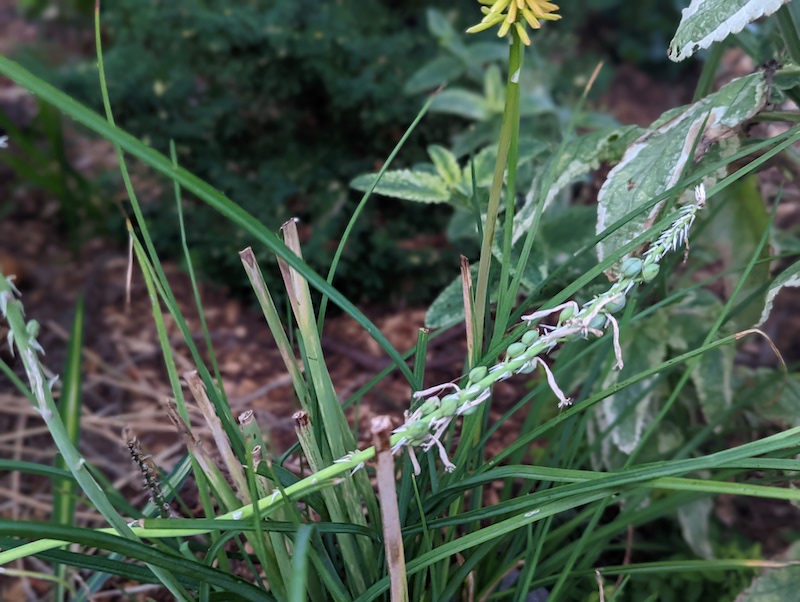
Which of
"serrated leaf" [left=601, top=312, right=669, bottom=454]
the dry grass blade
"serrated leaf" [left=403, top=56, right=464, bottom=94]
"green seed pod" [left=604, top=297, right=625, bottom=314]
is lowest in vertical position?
"serrated leaf" [left=601, top=312, right=669, bottom=454]

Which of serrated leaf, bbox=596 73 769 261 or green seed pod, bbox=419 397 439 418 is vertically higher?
serrated leaf, bbox=596 73 769 261

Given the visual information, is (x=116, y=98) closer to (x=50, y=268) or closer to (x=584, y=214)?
(x=50, y=268)

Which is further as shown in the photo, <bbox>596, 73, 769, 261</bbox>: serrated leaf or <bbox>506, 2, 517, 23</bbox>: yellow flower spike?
<bbox>596, 73, 769, 261</bbox>: serrated leaf

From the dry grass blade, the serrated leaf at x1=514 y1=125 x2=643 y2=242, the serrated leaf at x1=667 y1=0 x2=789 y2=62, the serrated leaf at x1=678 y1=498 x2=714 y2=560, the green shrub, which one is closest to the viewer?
the dry grass blade

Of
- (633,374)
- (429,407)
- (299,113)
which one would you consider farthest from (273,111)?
(429,407)

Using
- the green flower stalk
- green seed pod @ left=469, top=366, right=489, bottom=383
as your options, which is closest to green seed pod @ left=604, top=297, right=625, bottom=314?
the green flower stalk

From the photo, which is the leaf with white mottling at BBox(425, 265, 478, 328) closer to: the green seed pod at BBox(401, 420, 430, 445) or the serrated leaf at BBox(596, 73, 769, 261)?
the serrated leaf at BBox(596, 73, 769, 261)

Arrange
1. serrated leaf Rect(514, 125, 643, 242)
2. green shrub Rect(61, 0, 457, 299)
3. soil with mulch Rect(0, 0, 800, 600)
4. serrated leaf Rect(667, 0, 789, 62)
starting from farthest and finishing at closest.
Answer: green shrub Rect(61, 0, 457, 299) → soil with mulch Rect(0, 0, 800, 600) → serrated leaf Rect(514, 125, 643, 242) → serrated leaf Rect(667, 0, 789, 62)
